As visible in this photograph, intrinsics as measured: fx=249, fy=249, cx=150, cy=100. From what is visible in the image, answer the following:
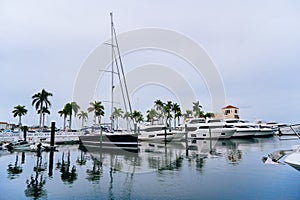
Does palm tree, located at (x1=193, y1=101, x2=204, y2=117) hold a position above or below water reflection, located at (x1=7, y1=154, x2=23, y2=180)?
above

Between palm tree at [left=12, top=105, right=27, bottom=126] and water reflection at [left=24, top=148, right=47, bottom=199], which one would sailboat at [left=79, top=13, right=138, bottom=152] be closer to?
water reflection at [left=24, top=148, right=47, bottom=199]

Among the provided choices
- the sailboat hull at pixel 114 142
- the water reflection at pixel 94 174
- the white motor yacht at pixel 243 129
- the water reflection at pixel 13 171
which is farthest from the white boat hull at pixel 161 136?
the water reflection at pixel 13 171

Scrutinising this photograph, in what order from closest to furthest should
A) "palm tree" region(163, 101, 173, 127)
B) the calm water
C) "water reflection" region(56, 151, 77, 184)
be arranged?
1. the calm water
2. "water reflection" region(56, 151, 77, 184)
3. "palm tree" region(163, 101, 173, 127)

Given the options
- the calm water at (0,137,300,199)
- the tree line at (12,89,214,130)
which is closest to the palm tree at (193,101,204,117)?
the tree line at (12,89,214,130)

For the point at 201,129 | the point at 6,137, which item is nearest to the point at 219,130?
the point at 201,129

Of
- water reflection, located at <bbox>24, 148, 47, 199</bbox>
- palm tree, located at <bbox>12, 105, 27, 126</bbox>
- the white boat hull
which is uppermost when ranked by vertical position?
palm tree, located at <bbox>12, 105, 27, 126</bbox>

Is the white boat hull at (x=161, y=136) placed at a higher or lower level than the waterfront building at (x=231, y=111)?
lower

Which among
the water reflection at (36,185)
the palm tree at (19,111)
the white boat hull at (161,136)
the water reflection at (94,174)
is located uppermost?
the palm tree at (19,111)

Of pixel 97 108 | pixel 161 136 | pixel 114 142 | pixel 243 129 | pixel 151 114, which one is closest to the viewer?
pixel 114 142

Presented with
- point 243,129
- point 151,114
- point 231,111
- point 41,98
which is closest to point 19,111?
point 41,98

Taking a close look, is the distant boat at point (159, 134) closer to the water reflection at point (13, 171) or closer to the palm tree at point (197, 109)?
the water reflection at point (13, 171)

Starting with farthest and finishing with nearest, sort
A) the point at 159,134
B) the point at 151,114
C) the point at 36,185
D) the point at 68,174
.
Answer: the point at 151,114, the point at 159,134, the point at 68,174, the point at 36,185

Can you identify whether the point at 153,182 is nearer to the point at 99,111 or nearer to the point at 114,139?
the point at 114,139

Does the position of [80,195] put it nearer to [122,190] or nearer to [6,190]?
[122,190]
